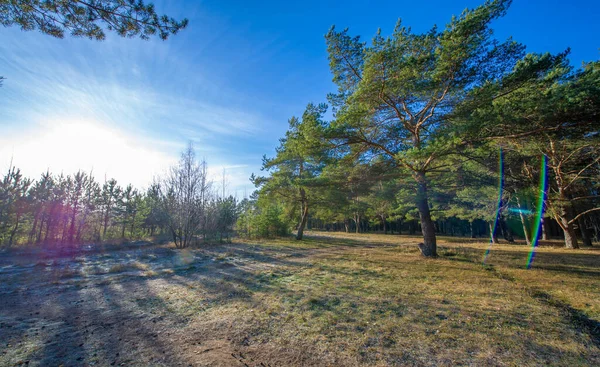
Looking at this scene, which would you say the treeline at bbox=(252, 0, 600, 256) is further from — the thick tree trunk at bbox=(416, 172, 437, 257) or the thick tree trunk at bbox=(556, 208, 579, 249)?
→ the thick tree trunk at bbox=(556, 208, 579, 249)

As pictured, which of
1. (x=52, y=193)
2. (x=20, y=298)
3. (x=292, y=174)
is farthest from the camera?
(x=52, y=193)

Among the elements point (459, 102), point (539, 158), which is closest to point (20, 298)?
point (459, 102)

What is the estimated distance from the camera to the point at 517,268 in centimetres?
764

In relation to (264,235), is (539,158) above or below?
above

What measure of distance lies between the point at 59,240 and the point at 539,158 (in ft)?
137

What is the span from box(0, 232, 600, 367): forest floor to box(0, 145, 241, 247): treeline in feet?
29.7

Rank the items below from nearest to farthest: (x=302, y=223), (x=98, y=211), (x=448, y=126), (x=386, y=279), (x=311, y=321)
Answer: (x=311, y=321) → (x=386, y=279) → (x=448, y=126) → (x=302, y=223) → (x=98, y=211)

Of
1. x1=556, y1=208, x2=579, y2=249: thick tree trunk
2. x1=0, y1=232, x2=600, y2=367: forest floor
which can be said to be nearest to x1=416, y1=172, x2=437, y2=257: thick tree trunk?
x1=0, y1=232, x2=600, y2=367: forest floor

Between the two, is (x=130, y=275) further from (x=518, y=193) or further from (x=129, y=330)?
Answer: (x=518, y=193)

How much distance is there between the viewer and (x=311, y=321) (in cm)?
356

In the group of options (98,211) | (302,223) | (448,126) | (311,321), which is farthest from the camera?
(98,211)

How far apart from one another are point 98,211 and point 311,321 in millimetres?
35630

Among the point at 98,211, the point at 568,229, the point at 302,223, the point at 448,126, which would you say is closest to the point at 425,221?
the point at 448,126

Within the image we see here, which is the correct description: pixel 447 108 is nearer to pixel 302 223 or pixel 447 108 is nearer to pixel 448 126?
pixel 448 126
